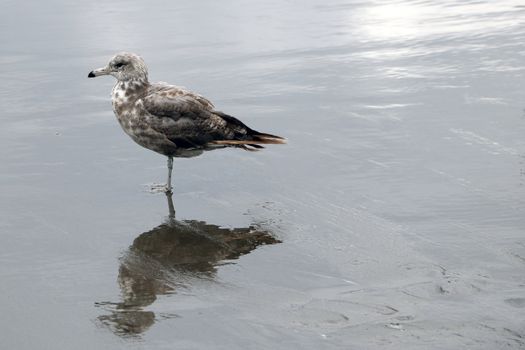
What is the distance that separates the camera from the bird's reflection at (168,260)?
5.41 meters

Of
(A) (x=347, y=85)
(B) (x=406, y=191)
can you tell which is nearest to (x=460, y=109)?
(A) (x=347, y=85)

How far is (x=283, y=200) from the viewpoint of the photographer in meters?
7.37

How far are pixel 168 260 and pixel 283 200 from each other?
141 cm

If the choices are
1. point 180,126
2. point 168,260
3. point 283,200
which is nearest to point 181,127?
point 180,126

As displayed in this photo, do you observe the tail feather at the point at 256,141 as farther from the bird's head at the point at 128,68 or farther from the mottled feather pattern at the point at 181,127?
the bird's head at the point at 128,68

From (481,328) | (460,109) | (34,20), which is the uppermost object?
(34,20)

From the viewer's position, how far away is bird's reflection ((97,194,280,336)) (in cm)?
541

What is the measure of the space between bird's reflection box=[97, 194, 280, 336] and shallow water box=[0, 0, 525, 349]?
0.06ft

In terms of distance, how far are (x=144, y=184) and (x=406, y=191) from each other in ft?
7.02

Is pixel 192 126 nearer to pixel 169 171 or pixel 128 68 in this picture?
pixel 169 171

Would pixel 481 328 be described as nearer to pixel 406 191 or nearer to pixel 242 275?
pixel 242 275

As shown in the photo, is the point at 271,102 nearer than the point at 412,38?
Yes

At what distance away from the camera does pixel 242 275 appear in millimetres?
5969

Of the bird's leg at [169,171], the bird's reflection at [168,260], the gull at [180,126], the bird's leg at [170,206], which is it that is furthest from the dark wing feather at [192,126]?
the bird's reflection at [168,260]
